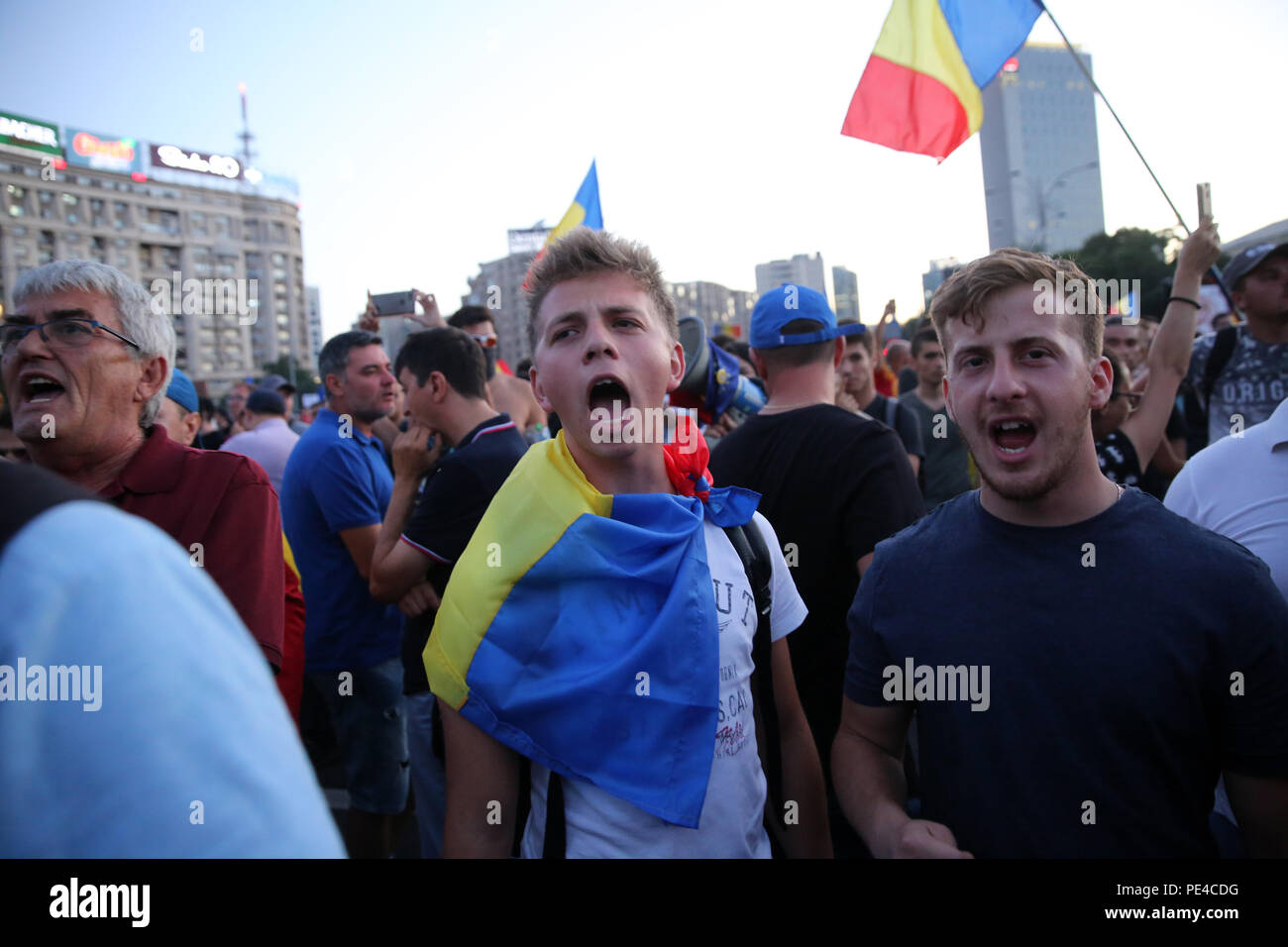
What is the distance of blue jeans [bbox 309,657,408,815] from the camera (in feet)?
12.9

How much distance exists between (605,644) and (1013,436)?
1.00 meters

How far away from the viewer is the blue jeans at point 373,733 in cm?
393

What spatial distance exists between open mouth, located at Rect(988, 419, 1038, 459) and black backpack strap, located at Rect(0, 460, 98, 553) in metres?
1.60

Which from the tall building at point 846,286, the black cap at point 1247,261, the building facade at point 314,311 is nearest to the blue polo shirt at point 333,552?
the black cap at point 1247,261

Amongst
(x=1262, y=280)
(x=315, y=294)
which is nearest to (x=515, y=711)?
(x=1262, y=280)

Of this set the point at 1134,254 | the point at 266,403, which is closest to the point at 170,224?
the point at 1134,254

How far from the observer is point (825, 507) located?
2.89 meters

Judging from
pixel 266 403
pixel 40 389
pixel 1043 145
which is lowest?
pixel 40 389

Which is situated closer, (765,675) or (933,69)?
(765,675)

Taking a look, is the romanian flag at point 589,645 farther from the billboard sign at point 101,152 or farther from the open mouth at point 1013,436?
the billboard sign at point 101,152

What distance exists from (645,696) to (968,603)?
71 centimetres

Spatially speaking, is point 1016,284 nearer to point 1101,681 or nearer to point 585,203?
point 1101,681

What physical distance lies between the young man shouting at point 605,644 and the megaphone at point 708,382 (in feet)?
7.68

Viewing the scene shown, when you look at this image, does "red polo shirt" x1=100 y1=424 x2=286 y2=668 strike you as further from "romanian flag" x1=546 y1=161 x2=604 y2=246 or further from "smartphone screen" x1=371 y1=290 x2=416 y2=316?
"romanian flag" x1=546 y1=161 x2=604 y2=246
